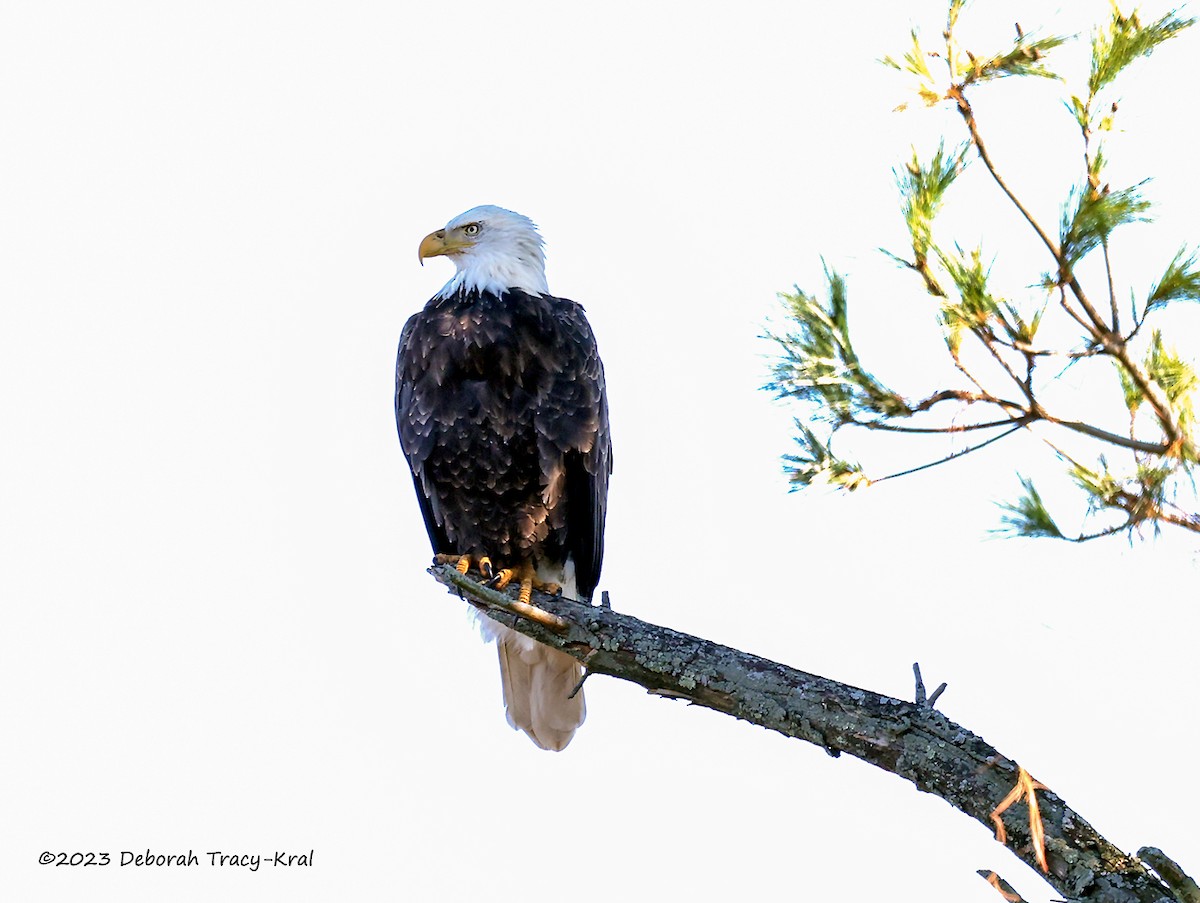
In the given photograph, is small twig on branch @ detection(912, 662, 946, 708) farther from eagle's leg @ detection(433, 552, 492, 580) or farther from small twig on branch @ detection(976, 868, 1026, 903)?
eagle's leg @ detection(433, 552, 492, 580)

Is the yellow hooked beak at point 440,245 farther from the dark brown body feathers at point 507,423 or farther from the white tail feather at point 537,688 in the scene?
the white tail feather at point 537,688

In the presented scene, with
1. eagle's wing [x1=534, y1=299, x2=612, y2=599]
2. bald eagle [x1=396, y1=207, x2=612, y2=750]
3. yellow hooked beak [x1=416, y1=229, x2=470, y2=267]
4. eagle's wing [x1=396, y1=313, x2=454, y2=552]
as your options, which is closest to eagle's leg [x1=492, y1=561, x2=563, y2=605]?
bald eagle [x1=396, y1=207, x2=612, y2=750]

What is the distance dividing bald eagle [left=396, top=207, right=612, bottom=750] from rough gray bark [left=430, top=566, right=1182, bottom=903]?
2.83ft

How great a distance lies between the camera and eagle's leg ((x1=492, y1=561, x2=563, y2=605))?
4218mm

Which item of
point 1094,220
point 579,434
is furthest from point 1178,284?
point 579,434

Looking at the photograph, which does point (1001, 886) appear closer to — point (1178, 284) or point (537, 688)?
point (1178, 284)

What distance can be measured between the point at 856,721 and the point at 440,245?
2667 millimetres

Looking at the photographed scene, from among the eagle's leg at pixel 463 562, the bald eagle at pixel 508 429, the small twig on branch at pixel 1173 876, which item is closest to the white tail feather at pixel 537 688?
the bald eagle at pixel 508 429

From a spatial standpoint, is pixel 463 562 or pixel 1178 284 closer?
pixel 1178 284

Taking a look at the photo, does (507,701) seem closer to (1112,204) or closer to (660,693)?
(660,693)

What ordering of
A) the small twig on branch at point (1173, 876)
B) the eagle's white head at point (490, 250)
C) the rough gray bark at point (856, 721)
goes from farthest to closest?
the eagle's white head at point (490, 250) → the rough gray bark at point (856, 721) → the small twig on branch at point (1173, 876)

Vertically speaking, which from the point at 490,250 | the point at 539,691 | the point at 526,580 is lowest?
the point at 539,691

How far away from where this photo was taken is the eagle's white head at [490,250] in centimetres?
464

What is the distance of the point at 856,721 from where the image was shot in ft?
9.01
